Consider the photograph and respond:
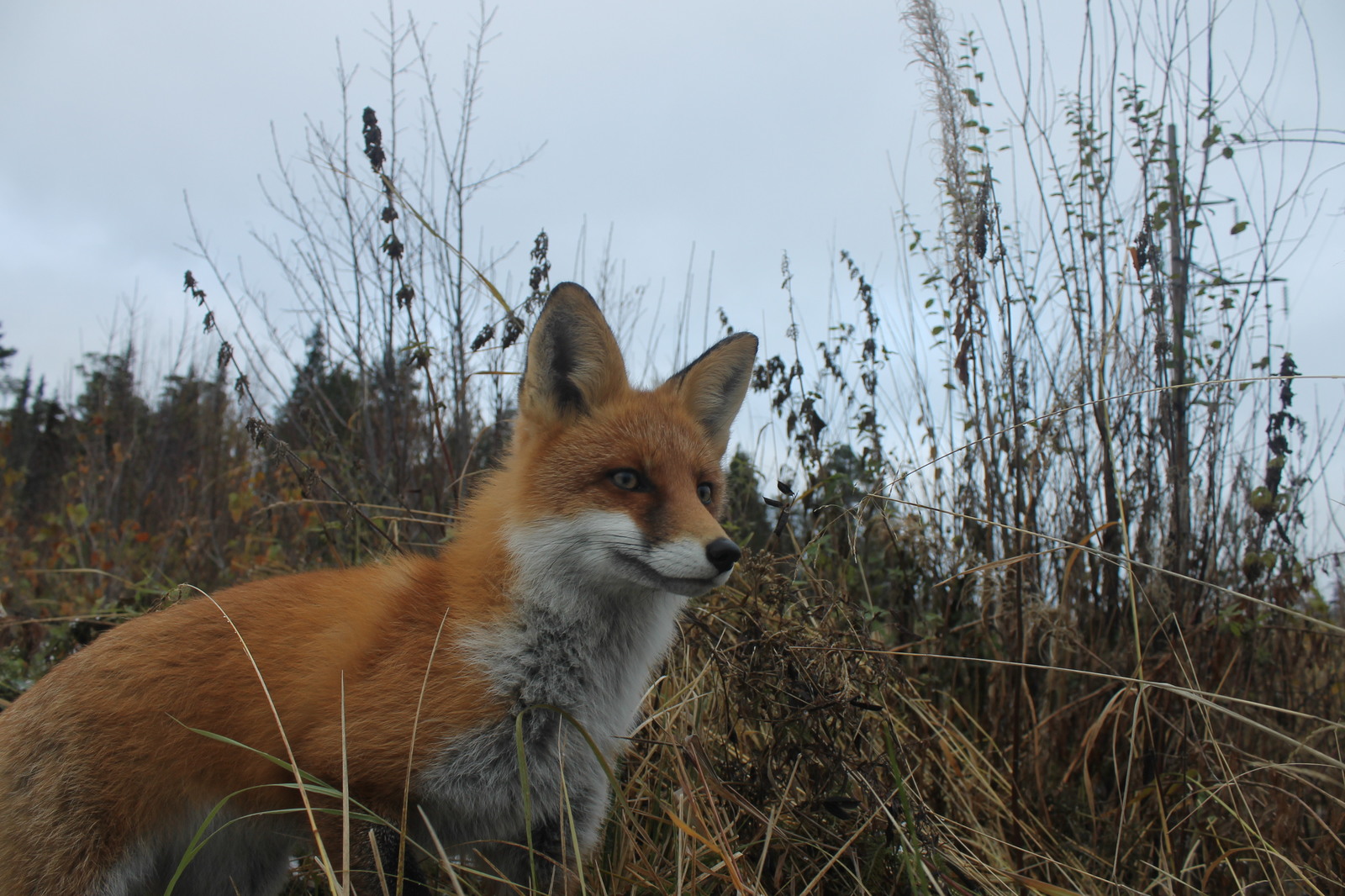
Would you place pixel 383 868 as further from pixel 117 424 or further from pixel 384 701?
pixel 117 424

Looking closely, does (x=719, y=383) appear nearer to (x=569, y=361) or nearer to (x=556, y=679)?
(x=569, y=361)

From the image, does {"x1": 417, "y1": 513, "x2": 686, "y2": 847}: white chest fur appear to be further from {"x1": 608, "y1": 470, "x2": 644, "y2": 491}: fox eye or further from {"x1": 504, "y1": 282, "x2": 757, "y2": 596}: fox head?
{"x1": 608, "y1": 470, "x2": 644, "y2": 491}: fox eye

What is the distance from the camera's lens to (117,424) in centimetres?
1203

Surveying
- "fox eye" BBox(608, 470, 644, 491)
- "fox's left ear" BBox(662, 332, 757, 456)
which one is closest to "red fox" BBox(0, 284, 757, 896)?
"fox eye" BBox(608, 470, 644, 491)

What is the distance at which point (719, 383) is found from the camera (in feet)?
8.39

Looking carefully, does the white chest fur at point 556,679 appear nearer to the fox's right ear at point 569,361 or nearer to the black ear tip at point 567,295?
the fox's right ear at point 569,361

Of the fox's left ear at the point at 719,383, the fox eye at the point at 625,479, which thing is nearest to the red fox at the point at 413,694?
the fox eye at the point at 625,479

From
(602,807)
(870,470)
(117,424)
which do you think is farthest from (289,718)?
(117,424)

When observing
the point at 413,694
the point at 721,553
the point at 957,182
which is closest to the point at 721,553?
the point at 721,553

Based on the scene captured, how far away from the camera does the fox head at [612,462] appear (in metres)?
1.87

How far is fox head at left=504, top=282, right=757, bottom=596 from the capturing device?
1.87 metres

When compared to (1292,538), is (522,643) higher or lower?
lower

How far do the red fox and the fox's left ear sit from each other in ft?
0.95

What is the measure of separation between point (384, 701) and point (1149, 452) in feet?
11.3
